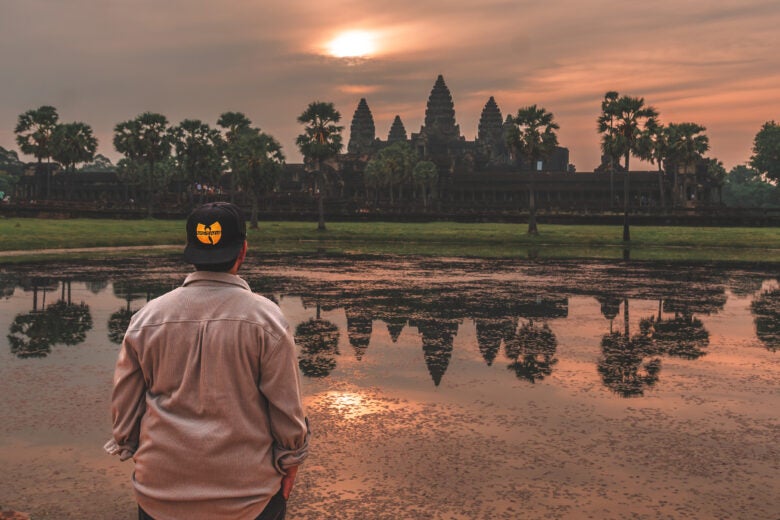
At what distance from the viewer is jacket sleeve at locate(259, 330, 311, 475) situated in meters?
3.12

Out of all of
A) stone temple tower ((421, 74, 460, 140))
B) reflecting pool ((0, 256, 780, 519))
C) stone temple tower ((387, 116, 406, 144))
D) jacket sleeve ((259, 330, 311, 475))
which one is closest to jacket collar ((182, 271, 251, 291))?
jacket sleeve ((259, 330, 311, 475))

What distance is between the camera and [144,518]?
3260mm

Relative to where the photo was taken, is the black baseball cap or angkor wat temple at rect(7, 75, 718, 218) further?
angkor wat temple at rect(7, 75, 718, 218)

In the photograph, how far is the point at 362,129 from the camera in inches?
7008

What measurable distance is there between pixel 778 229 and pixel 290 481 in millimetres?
58545

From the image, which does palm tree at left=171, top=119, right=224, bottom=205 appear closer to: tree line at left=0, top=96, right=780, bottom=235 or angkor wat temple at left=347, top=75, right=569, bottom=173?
tree line at left=0, top=96, right=780, bottom=235

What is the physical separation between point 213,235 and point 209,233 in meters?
0.02

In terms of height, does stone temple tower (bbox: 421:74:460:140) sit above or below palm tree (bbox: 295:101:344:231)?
above

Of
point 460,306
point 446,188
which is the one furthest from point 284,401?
point 446,188

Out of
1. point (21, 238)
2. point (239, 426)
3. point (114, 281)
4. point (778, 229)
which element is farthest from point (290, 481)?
point (778, 229)

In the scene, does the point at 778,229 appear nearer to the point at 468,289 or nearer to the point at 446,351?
the point at 468,289

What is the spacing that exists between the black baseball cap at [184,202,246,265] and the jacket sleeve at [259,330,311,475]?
1.35 ft

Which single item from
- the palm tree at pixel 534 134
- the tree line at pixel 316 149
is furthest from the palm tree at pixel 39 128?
the palm tree at pixel 534 134

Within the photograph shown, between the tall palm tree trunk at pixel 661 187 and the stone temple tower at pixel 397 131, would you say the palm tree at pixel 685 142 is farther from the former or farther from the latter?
the stone temple tower at pixel 397 131
